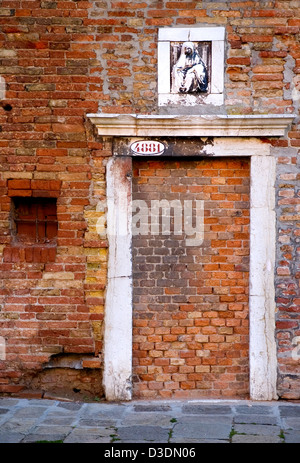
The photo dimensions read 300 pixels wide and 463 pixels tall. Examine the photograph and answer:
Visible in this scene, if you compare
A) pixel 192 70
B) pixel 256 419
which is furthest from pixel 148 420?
pixel 192 70

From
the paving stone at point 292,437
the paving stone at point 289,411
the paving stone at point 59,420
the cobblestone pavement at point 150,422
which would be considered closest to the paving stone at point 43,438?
the cobblestone pavement at point 150,422

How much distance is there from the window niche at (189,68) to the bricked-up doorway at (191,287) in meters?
0.59

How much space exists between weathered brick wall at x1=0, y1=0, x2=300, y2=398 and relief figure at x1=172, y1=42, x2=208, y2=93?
0.23 meters

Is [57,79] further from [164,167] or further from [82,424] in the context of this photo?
[82,424]

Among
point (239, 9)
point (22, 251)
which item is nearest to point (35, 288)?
point (22, 251)

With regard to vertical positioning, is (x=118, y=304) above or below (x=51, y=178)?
below

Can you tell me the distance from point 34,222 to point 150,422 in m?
2.16

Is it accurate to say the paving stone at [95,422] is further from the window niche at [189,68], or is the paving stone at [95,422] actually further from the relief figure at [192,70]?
the relief figure at [192,70]

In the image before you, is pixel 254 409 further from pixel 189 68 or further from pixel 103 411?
pixel 189 68

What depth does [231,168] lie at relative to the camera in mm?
5121

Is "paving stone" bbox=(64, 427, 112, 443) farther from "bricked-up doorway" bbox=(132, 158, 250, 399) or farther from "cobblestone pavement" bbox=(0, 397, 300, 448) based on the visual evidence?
"bricked-up doorway" bbox=(132, 158, 250, 399)

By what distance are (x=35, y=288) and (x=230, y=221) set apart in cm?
199

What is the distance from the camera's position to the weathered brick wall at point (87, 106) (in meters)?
4.98

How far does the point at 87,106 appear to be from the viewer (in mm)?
5020
